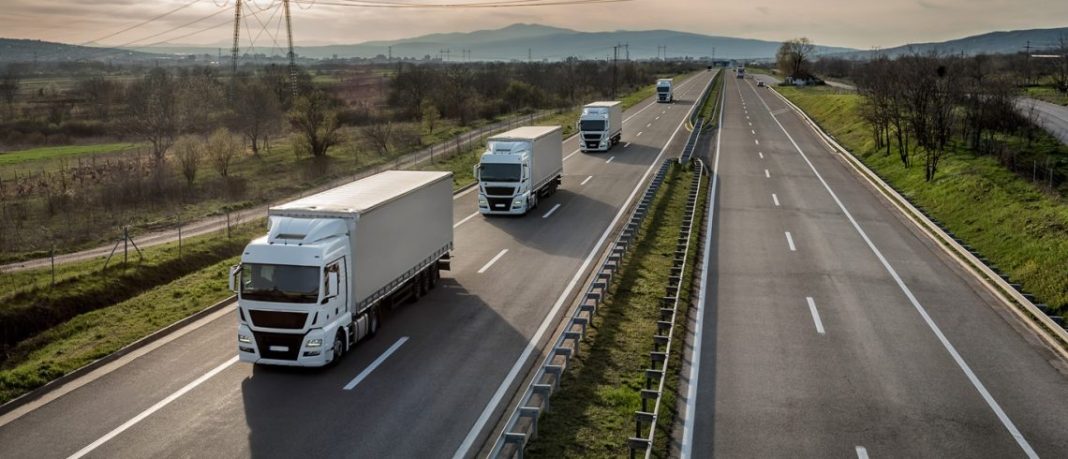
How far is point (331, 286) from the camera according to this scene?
15.7 m

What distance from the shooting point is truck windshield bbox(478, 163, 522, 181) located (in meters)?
31.9

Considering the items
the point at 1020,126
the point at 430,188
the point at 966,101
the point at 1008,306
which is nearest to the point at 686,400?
the point at 430,188

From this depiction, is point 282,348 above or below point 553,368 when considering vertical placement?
above

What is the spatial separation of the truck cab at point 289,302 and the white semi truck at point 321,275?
20 millimetres

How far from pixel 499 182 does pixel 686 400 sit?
18.7m

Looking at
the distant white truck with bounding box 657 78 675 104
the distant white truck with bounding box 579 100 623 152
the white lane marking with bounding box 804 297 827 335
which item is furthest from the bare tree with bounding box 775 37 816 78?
the white lane marking with bounding box 804 297 827 335

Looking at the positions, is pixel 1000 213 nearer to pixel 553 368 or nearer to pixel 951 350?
pixel 951 350

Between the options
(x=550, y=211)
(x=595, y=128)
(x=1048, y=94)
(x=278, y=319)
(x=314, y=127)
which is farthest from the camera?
(x=1048, y=94)

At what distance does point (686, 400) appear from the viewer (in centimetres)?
1447

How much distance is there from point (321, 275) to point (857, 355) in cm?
1170

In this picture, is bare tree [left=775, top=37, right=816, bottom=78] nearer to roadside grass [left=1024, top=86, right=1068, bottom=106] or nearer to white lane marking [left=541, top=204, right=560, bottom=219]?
Answer: roadside grass [left=1024, top=86, right=1068, bottom=106]

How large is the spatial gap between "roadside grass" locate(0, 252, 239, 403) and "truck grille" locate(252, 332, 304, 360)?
13.8ft

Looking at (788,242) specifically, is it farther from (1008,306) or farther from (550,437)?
(550,437)

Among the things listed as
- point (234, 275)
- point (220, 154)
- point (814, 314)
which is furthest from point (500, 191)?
point (220, 154)
